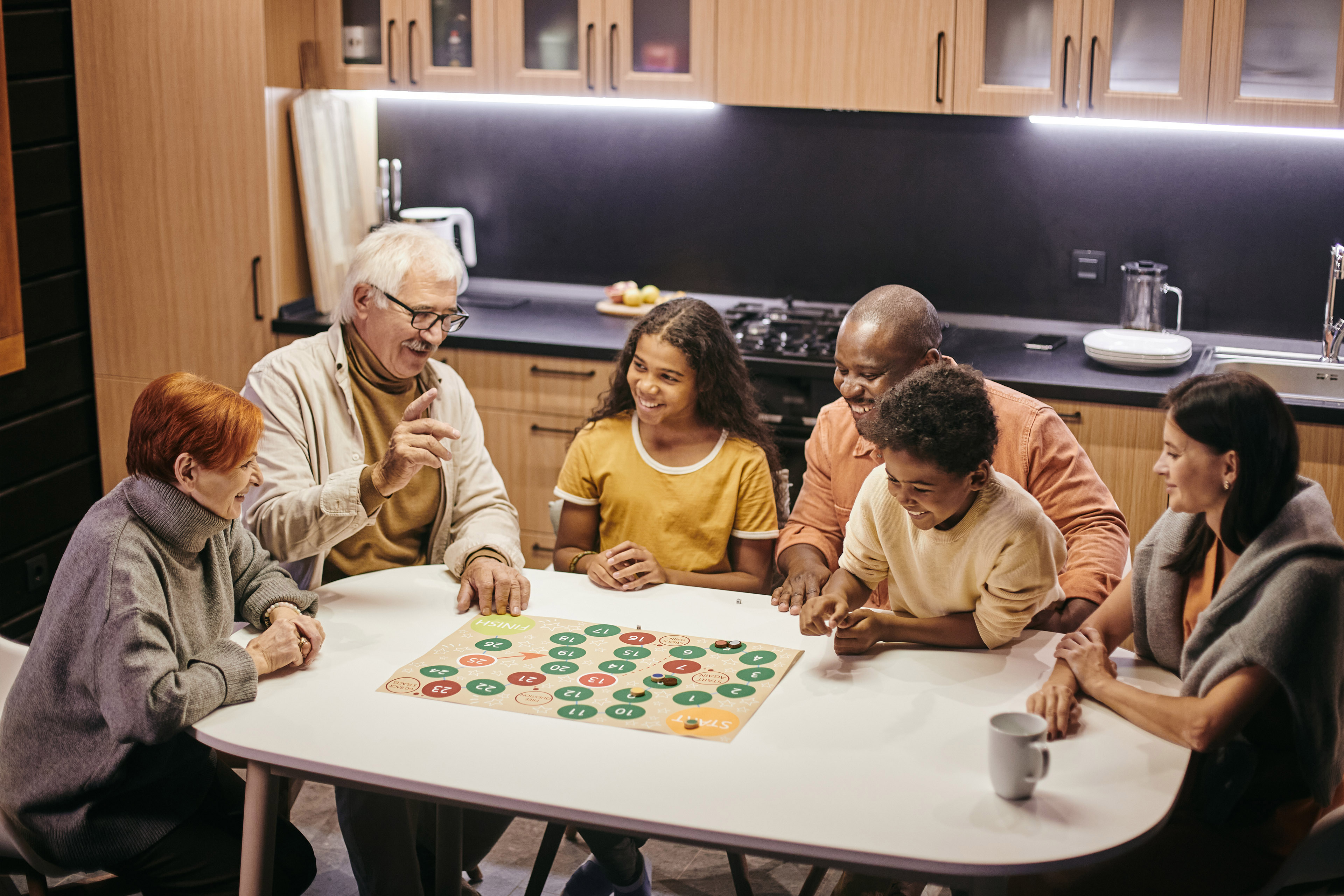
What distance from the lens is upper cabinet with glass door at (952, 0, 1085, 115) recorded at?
3.60m

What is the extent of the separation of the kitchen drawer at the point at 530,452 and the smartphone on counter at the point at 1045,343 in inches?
53.9

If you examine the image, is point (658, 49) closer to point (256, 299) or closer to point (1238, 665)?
point (256, 299)

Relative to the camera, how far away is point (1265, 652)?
174cm

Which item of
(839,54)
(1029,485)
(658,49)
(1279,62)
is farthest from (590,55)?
(1029,485)

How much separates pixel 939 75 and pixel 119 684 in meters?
2.82

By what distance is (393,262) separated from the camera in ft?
8.57

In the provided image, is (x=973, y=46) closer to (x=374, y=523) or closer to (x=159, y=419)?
(x=374, y=523)

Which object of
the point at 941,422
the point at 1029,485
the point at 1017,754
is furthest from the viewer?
the point at 1029,485

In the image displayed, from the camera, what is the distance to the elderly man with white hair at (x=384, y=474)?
7.64 ft

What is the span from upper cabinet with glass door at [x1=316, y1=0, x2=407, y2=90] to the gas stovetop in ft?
4.35

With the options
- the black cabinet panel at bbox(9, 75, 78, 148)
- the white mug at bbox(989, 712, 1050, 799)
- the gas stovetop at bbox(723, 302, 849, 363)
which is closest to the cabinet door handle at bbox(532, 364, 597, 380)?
the gas stovetop at bbox(723, 302, 849, 363)

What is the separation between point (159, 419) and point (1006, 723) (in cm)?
128

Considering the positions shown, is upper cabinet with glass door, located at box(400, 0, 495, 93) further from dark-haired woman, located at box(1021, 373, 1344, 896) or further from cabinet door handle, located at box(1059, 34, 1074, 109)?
dark-haired woman, located at box(1021, 373, 1344, 896)

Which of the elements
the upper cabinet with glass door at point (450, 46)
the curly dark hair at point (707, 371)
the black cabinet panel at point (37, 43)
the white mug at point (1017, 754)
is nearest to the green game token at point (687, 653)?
the white mug at point (1017, 754)
